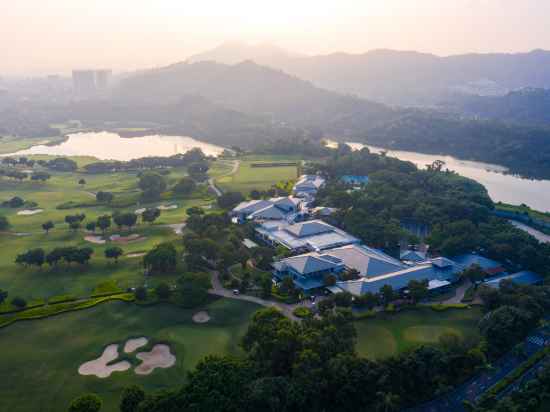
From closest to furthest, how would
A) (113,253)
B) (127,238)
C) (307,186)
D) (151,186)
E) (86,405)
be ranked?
1. (86,405)
2. (113,253)
3. (127,238)
4. (151,186)
5. (307,186)

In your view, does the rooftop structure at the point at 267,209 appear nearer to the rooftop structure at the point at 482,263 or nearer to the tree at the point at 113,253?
the tree at the point at 113,253

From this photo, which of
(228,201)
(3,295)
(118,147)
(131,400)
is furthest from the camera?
(118,147)

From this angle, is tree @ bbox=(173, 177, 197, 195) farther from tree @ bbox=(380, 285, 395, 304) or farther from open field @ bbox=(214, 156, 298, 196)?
tree @ bbox=(380, 285, 395, 304)

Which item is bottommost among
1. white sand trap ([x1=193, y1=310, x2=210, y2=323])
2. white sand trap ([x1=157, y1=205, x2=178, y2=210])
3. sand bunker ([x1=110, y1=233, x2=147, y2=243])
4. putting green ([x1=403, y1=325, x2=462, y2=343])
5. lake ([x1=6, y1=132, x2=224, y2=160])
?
lake ([x1=6, y1=132, x2=224, y2=160])

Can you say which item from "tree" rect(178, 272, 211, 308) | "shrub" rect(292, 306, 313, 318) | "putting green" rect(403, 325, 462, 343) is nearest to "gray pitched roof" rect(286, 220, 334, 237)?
"shrub" rect(292, 306, 313, 318)

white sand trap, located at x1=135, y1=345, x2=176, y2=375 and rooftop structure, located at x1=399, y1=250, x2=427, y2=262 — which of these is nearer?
white sand trap, located at x1=135, y1=345, x2=176, y2=375

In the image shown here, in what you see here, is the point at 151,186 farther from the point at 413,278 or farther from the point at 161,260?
the point at 413,278

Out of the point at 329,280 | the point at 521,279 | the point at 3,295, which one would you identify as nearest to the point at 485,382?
the point at 329,280

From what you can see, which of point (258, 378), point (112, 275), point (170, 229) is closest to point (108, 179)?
point (170, 229)
